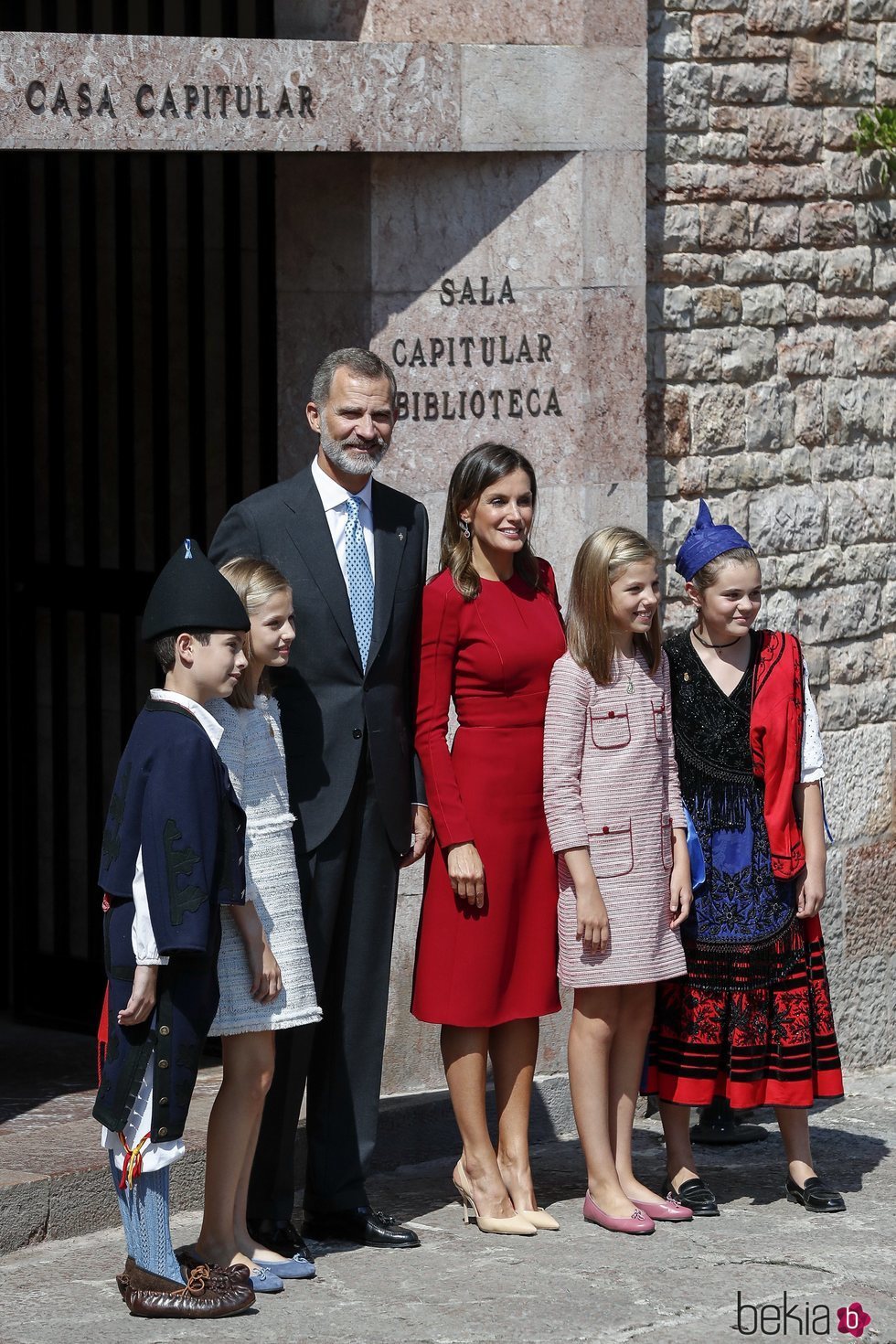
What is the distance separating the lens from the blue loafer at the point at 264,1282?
16.7 ft

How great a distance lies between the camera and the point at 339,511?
5.45 m

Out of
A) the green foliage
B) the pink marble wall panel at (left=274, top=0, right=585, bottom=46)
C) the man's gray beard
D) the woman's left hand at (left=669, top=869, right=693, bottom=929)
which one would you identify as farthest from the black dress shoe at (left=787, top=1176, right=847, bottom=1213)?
the green foliage

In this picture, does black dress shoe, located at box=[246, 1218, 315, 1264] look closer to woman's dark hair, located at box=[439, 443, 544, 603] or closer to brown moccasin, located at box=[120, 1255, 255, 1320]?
brown moccasin, located at box=[120, 1255, 255, 1320]

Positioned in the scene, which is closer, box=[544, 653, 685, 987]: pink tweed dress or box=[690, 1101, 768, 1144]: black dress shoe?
box=[544, 653, 685, 987]: pink tweed dress

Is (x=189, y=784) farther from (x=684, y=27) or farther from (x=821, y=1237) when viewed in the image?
(x=684, y=27)

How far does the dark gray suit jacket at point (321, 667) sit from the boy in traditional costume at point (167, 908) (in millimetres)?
429

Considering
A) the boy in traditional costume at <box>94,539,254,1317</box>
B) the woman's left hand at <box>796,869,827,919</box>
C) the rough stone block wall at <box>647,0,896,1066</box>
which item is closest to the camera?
the boy in traditional costume at <box>94,539,254,1317</box>

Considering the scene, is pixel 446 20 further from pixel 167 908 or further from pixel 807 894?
pixel 167 908

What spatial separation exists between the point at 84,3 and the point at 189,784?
268 centimetres

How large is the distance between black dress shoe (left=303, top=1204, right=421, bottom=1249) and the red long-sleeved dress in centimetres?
50

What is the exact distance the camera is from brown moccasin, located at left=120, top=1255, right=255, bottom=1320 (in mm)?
4902

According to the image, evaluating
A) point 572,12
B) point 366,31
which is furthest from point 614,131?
point 366,31

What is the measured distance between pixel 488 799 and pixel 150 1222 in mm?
1306

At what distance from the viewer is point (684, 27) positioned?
696 cm
